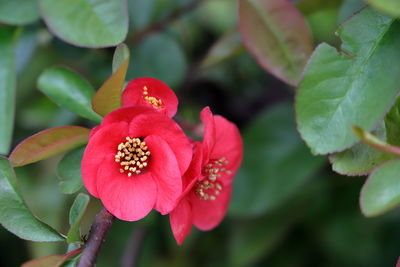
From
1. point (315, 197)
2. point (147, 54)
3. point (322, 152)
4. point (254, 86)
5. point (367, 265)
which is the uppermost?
point (322, 152)

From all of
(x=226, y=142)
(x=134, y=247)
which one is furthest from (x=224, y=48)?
(x=134, y=247)

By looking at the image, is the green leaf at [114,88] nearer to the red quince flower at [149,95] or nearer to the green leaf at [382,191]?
the red quince flower at [149,95]

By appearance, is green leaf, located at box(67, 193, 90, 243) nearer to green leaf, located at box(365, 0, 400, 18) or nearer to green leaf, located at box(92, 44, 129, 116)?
green leaf, located at box(92, 44, 129, 116)

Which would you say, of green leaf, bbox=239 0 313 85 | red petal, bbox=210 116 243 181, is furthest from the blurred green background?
red petal, bbox=210 116 243 181

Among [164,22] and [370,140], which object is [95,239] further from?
[164,22]

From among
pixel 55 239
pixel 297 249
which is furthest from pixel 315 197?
pixel 55 239

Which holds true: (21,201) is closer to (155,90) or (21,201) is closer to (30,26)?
(155,90)

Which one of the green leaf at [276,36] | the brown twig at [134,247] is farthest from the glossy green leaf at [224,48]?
the brown twig at [134,247]
